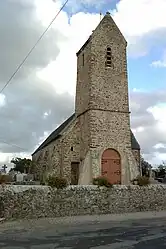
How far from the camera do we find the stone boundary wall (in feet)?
54.2

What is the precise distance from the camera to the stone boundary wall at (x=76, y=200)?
16.5m

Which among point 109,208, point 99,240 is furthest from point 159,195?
point 99,240

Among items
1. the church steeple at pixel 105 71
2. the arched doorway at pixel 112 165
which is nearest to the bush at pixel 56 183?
the arched doorway at pixel 112 165

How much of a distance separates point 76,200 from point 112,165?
35.4 ft

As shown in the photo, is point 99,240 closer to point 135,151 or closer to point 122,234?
point 122,234

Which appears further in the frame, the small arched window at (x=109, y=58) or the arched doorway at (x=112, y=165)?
the small arched window at (x=109, y=58)

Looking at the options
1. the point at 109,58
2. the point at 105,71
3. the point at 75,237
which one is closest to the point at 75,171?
the point at 105,71

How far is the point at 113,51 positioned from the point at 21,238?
2264 cm

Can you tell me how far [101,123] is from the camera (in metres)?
28.4

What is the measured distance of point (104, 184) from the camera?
19297 mm

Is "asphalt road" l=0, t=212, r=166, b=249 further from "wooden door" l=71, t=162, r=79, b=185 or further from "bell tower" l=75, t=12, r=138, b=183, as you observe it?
"wooden door" l=71, t=162, r=79, b=185

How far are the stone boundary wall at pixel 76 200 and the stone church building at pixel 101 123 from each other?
7.21m

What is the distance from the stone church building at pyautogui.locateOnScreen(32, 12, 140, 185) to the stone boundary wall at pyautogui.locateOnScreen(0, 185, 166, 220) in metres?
7.21

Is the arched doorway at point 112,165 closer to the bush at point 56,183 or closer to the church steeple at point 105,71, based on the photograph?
the church steeple at point 105,71
